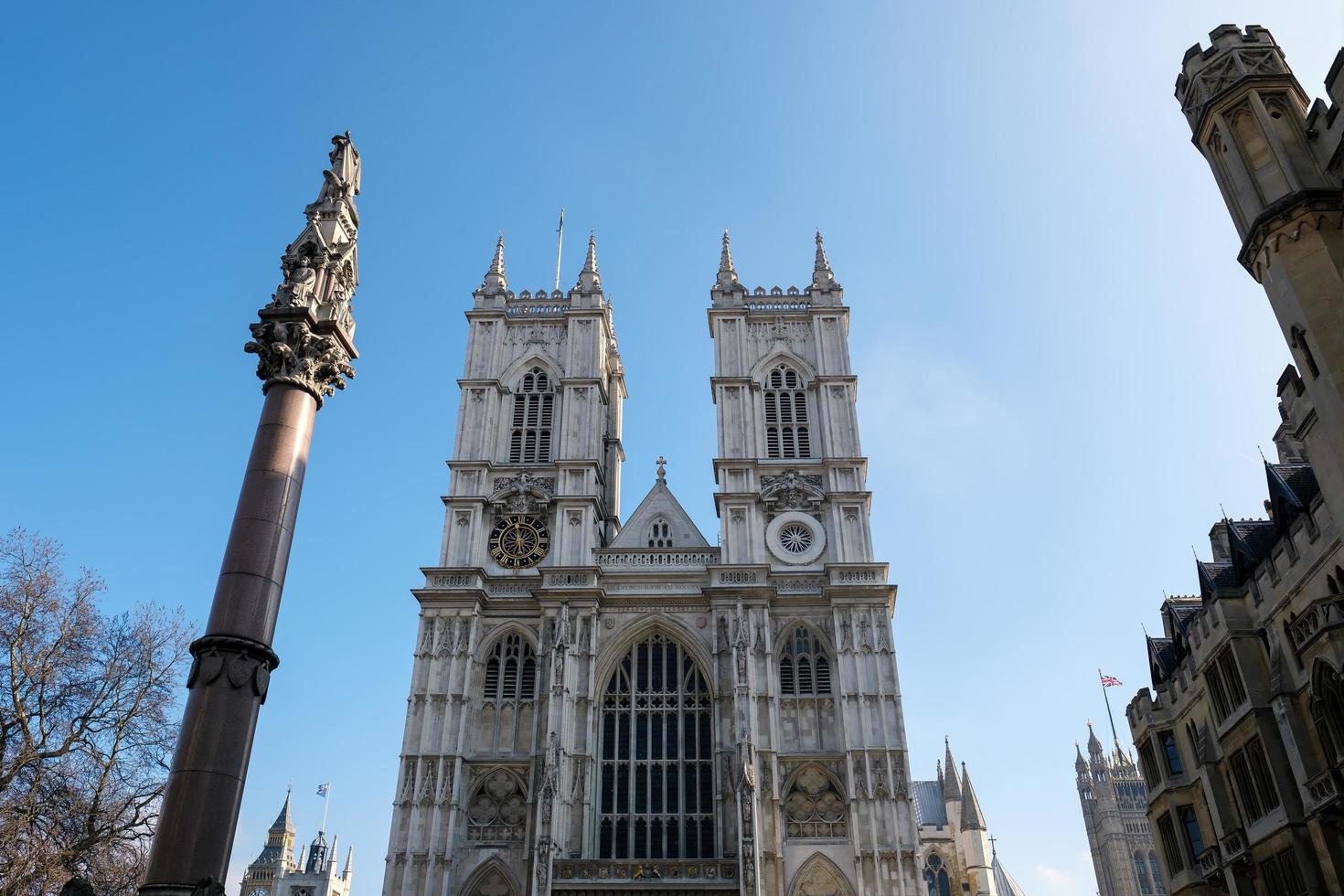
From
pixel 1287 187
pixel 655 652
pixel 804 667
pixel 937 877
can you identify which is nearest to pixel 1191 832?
pixel 804 667

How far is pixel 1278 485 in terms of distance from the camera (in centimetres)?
2688

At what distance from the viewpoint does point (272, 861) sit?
100312mm

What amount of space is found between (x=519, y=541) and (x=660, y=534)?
6078mm

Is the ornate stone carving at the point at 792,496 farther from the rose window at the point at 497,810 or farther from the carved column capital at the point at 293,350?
the carved column capital at the point at 293,350

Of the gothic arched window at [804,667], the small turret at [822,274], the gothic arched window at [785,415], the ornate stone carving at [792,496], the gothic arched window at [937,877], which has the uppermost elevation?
the small turret at [822,274]

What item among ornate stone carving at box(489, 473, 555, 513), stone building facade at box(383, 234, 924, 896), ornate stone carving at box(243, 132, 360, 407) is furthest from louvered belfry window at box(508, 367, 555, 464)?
ornate stone carving at box(243, 132, 360, 407)

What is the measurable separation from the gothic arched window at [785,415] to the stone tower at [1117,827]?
175 ft

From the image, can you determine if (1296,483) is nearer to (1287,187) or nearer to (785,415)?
(1287,187)

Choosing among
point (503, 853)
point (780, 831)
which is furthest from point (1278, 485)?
point (503, 853)

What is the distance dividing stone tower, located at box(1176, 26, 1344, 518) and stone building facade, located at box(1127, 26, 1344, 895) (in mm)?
28

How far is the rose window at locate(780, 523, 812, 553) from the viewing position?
141ft

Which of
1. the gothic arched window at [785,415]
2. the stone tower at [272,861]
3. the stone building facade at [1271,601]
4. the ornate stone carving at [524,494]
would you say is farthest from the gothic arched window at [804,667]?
the stone tower at [272,861]

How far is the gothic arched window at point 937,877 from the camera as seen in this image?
197ft

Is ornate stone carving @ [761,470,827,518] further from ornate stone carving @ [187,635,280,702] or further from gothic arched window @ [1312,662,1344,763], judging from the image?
ornate stone carving @ [187,635,280,702]
